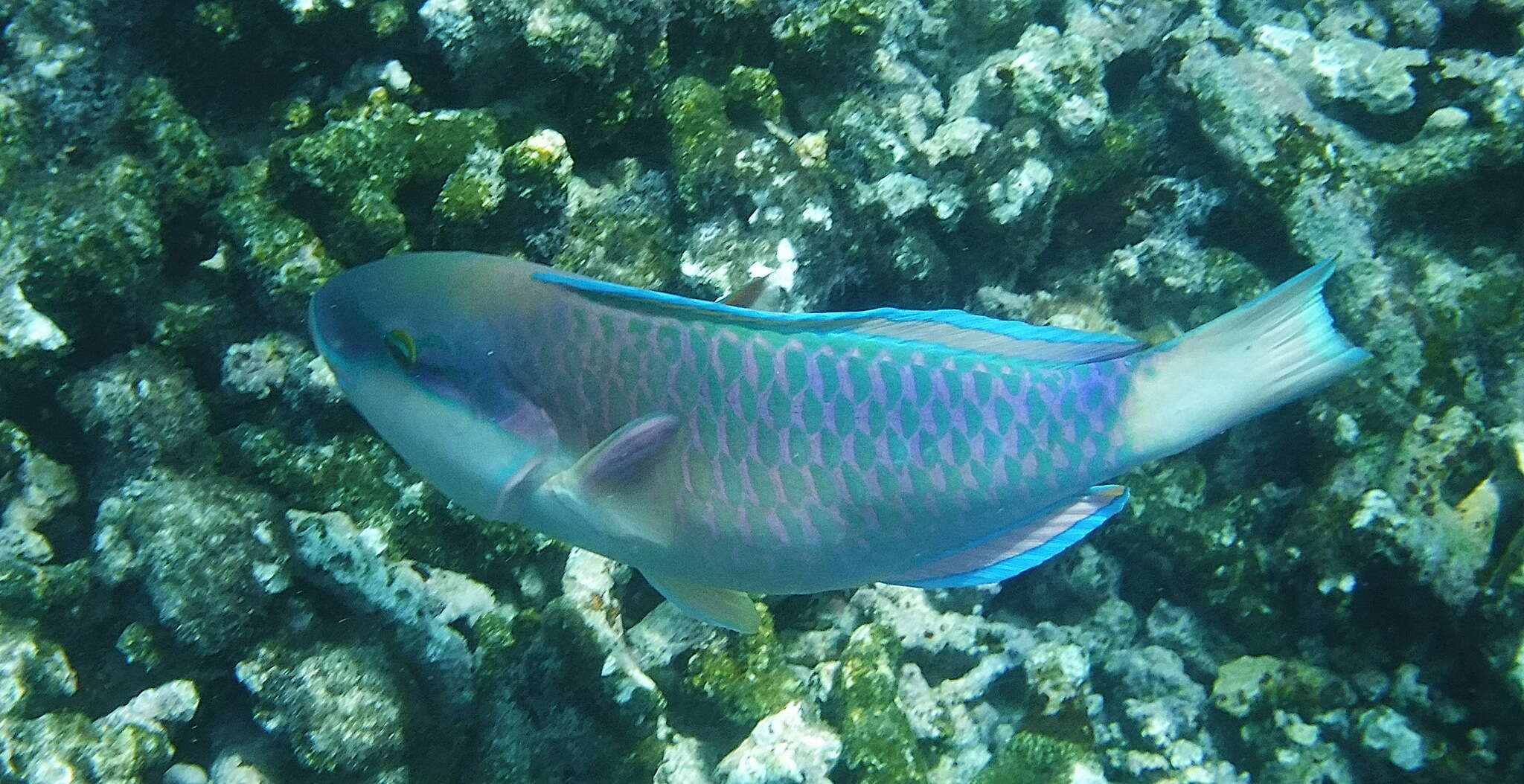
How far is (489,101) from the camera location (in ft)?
11.5

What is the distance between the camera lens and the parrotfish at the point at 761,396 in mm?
1831

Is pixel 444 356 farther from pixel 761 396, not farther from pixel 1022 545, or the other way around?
pixel 1022 545

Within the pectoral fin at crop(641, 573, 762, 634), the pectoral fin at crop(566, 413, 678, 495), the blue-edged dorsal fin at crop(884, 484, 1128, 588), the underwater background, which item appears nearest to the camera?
the pectoral fin at crop(566, 413, 678, 495)

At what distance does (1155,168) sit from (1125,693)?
2451mm

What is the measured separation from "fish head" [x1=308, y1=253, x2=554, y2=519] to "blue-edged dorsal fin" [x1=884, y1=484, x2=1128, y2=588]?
3.21 ft

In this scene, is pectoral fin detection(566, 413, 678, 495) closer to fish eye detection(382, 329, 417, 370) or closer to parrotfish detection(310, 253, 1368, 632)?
parrotfish detection(310, 253, 1368, 632)

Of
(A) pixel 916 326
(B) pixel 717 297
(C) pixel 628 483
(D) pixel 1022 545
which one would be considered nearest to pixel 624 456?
(C) pixel 628 483

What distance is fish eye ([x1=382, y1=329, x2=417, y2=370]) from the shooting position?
1805 mm

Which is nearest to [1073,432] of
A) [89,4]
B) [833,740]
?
[833,740]

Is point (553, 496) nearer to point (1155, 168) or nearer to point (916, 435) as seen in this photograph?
point (916, 435)

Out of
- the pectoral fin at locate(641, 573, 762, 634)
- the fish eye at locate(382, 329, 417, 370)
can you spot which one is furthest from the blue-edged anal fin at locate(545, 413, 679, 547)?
the fish eye at locate(382, 329, 417, 370)

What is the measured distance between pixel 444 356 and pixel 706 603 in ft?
2.91

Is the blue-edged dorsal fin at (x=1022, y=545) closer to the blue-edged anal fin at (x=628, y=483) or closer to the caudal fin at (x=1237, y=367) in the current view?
the caudal fin at (x=1237, y=367)

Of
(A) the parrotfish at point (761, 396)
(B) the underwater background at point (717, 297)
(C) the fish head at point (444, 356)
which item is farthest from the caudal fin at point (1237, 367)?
(B) the underwater background at point (717, 297)
